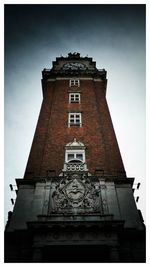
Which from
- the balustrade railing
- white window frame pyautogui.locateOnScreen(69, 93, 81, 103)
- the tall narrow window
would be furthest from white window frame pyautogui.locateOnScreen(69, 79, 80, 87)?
the balustrade railing

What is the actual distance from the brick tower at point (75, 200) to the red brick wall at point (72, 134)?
0.06 m

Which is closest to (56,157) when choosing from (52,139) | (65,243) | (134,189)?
(52,139)

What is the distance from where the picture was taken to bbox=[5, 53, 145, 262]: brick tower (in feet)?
48.9

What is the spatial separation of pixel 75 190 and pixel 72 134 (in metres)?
6.17

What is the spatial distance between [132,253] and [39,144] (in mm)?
10001

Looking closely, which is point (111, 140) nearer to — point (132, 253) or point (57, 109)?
point (57, 109)

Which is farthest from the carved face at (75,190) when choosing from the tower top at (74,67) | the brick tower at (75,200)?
the tower top at (74,67)

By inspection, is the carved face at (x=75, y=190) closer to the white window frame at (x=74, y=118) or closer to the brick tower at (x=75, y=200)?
the brick tower at (x=75, y=200)

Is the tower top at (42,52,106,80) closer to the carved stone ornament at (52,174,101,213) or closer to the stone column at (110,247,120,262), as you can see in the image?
the carved stone ornament at (52,174,101,213)

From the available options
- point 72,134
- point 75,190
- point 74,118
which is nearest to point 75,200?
point 75,190

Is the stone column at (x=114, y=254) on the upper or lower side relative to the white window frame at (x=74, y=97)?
lower

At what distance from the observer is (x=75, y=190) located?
17.4 m

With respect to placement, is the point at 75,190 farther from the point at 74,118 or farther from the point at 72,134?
the point at 74,118

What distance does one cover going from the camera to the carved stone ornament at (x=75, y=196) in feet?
54.4
